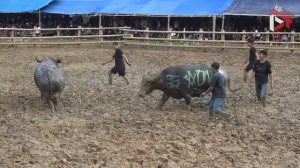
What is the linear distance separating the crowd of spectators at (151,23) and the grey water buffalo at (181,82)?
38.8 feet

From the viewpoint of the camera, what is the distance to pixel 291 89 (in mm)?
13078

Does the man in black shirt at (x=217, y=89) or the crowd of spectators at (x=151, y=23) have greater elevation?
the crowd of spectators at (x=151, y=23)

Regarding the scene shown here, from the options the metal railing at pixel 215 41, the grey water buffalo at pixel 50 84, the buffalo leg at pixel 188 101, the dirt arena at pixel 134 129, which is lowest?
the dirt arena at pixel 134 129

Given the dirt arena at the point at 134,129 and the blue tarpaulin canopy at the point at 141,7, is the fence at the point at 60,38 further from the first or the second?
the dirt arena at the point at 134,129

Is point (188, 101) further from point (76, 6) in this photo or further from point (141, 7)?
point (76, 6)

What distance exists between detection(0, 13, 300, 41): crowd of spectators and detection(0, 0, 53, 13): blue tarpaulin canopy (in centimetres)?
108

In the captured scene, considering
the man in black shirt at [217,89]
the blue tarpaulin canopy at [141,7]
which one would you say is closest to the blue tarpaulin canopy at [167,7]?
the blue tarpaulin canopy at [141,7]

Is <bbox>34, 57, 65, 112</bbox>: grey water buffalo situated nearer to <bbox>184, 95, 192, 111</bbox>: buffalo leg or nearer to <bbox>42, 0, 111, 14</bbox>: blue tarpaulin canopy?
<bbox>184, 95, 192, 111</bbox>: buffalo leg

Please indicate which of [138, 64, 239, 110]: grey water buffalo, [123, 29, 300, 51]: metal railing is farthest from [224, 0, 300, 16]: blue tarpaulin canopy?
[138, 64, 239, 110]: grey water buffalo

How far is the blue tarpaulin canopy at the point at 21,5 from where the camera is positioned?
95.2 feet

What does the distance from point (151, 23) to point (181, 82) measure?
18.1 metres

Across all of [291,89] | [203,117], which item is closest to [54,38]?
[291,89]

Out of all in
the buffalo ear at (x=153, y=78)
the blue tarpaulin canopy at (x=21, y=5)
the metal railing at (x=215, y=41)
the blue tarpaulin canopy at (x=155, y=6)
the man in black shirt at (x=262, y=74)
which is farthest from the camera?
the blue tarpaulin canopy at (x=21, y=5)

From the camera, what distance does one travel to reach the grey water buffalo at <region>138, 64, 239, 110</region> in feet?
34.6
